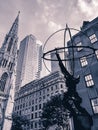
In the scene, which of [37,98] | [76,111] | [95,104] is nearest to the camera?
[76,111]

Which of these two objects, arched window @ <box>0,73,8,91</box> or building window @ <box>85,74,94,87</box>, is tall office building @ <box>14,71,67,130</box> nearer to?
arched window @ <box>0,73,8,91</box>

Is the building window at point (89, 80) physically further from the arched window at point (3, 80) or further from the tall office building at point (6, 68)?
the arched window at point (3, 80)

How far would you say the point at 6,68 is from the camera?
224ft

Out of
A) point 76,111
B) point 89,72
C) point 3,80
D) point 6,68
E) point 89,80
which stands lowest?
point 76,111

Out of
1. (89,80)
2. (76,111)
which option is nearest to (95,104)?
(89,80)

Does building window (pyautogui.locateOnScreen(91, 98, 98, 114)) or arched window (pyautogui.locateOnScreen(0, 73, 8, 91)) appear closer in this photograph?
building window (pyautogui.locateOnScreen(91, 98, 98, 114))

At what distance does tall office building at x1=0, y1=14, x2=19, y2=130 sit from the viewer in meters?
59.1

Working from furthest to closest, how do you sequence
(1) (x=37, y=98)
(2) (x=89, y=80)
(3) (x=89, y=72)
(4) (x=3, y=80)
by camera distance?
(1) (x=37, y=98) < (4) (x=3, y=80) < (3) (x=89, y=72) < (2) (x=89, y=80)

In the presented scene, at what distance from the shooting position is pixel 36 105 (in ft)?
251

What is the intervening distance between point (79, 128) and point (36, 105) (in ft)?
241

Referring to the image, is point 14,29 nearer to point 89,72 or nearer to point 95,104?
point 89,72

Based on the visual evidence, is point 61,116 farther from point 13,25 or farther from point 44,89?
point 13,25

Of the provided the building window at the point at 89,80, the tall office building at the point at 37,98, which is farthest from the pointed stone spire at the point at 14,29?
the building window at the point at 89,80

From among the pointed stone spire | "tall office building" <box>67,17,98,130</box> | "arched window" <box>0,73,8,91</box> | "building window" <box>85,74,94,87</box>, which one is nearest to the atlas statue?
"tall office building" <box>67,17,98,130</box>
